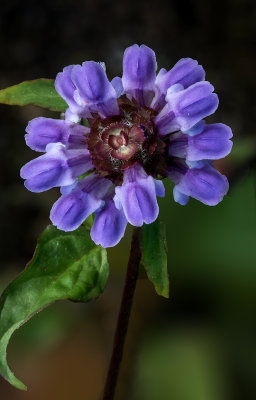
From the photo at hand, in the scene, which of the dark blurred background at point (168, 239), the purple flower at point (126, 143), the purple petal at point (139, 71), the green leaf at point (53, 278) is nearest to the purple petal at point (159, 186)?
the purple flower at point (126, 143)

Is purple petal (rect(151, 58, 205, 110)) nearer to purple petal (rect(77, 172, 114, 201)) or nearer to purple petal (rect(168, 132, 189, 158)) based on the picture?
purple petal (rect(168, 132, 189, 158))

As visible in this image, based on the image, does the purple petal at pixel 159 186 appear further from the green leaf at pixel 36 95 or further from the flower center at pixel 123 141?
the green leaf at pixel 36 95

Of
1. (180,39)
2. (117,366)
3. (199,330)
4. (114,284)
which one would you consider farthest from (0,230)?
(117,366)

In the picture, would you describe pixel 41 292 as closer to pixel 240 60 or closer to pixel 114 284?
pixel 114 284

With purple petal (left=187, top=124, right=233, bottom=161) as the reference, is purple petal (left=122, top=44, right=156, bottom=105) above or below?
above

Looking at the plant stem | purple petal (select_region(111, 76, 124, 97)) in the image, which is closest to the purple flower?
purple petal (select_region(111, 76, 124, 97))

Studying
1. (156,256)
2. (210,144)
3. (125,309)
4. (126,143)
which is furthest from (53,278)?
(210,144)

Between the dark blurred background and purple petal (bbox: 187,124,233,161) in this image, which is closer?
purple petal (bbox: 187,124,233,161)
